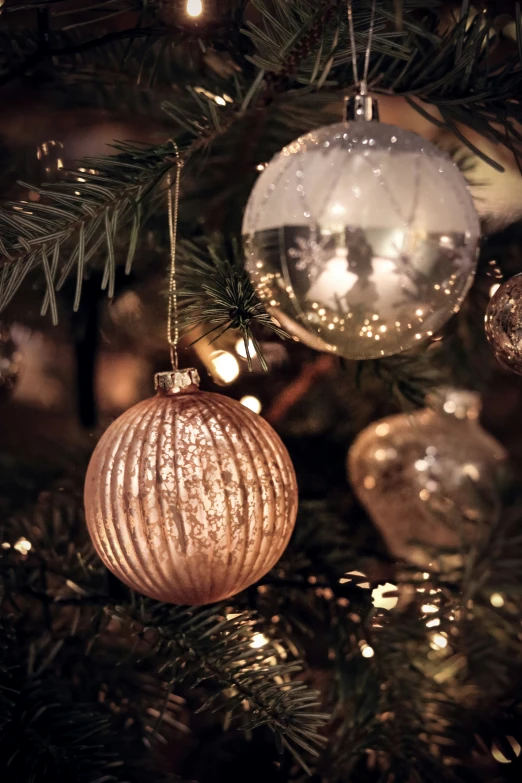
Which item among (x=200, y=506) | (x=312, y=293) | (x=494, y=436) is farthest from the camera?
(x=494, y=436)

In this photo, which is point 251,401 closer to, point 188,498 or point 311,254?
point 188,498

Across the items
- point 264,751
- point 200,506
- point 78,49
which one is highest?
point 78,49

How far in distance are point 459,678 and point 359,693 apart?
0.25ft

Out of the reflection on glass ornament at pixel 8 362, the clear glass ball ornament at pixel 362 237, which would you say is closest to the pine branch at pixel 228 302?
the clear glass ball ornament at pixel 362 237

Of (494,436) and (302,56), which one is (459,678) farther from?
(302,56)

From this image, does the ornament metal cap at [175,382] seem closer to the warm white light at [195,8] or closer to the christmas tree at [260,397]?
the christmas tree at [260,397]

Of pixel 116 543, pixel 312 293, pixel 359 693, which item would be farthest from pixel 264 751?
pixel 312 293

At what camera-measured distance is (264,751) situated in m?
0.58

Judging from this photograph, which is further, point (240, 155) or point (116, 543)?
point (240, 155)

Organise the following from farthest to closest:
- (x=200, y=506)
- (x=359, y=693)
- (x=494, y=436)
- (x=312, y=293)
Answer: (x=494, y=436) < (x=359, y=693) < (x=200, y=506) < (x=312, y=293)

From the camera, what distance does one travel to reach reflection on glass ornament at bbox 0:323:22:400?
0.59 m

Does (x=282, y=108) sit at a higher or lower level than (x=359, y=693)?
higher

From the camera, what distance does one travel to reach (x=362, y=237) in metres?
0.25

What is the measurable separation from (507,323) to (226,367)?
224mm
